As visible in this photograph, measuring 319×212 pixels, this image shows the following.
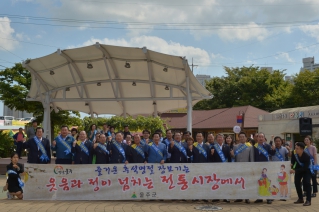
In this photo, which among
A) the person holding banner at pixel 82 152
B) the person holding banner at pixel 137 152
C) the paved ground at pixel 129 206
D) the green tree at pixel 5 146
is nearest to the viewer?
the paved ground at pixel 129 206

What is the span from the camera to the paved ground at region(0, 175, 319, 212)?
7879 mm

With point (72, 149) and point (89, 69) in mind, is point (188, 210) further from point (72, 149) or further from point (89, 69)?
point (89, 69)

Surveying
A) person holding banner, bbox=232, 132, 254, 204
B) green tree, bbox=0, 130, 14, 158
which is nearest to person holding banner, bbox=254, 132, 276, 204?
person holding banner, bbox=232, 132, 254, 204

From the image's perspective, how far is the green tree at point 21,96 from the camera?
20484 mm

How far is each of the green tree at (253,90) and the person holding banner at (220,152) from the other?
3116 centimetres

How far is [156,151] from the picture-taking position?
29.9 ft

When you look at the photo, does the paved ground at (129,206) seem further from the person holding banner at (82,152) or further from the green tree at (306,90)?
Answer: the green tree at (306,90)

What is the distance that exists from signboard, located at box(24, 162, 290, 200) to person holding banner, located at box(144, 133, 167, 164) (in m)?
0.30

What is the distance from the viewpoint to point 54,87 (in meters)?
15.9

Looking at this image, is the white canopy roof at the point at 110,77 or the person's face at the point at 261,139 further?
the white canopy roof at the point at 110,77

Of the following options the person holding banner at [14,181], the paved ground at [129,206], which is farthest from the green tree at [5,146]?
the paved ground at [129,206]

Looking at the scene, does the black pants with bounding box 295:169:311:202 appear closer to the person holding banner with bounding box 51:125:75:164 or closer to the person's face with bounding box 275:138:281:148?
the person's face with bounding box 275:138:281:148

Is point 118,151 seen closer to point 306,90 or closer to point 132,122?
point 132,122

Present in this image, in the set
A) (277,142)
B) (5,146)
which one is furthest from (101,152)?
(5,146)
